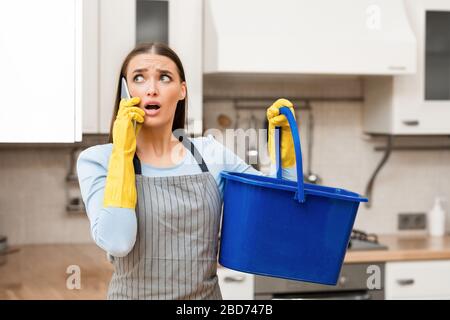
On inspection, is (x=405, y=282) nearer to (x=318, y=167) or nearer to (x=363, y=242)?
(x=363, y=242)

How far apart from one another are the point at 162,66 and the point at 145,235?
12.1 inches

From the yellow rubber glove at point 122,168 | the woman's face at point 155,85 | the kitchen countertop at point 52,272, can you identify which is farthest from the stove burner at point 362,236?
the yellow rubber glove at point 122,168

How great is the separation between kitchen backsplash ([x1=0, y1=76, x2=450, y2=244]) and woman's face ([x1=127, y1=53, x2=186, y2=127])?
129 centimetres

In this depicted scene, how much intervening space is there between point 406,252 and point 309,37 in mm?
754

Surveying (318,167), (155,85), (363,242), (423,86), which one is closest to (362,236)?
(363,242)

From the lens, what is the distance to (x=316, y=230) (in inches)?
48.9

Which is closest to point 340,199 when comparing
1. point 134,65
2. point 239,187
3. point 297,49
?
point 239,187

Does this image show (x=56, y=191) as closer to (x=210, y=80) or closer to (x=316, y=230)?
(x=210, y=80)

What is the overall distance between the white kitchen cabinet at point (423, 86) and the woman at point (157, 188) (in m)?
1.35

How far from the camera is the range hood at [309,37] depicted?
2.41 meters

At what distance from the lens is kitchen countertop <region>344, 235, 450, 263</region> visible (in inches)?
94.4

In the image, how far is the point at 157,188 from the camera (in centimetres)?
131

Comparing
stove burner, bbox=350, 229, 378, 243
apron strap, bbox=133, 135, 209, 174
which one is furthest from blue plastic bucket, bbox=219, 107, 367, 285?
stove burner, bbox=350, 229, 378, 243

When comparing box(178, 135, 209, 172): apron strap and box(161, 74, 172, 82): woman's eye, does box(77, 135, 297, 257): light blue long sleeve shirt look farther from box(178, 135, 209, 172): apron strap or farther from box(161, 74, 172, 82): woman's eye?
box(161, 74, 172, 82): woman's eye
